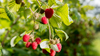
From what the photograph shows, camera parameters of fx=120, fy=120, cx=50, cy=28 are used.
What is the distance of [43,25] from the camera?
701 millimetres

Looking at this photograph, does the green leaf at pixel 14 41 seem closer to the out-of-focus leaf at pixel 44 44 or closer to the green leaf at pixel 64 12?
the out-of-focus leaf at pixel 44 44

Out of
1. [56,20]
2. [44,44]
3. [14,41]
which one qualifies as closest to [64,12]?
[56,20]

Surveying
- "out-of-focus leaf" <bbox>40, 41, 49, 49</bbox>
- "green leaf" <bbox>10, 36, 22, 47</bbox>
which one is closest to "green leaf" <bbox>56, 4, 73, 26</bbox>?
"out-of-focus leaf" <bbox>40, 41, 49, 49</bbox>

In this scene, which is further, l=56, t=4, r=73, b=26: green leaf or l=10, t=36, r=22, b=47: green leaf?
l=10, t=36, r=22, b=47: green leaf

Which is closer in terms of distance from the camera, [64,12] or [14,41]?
[64,12]

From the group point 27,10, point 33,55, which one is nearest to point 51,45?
point 27,10

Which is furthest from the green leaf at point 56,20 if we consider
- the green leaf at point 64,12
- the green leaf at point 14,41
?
the green leaf at point 14,41

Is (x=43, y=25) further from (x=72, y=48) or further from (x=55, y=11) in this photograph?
(x=72, y=48)

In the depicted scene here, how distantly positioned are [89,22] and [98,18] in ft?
1.21

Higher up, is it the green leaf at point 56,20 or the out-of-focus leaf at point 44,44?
the green leaf at point 56,20

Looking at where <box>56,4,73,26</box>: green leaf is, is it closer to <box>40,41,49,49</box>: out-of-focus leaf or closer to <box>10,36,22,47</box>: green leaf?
<box>40,41,49,49</box>: out-of-focus leaf

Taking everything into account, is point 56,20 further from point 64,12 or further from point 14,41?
point 14,41

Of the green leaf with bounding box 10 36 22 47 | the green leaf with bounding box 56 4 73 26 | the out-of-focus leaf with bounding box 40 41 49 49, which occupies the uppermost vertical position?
the green leaf with bounding box 56 4 73 26

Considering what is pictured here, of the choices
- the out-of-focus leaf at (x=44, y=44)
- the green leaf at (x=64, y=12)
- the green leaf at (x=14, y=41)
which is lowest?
the out-of-focus leaf at (x=44, y=44)
